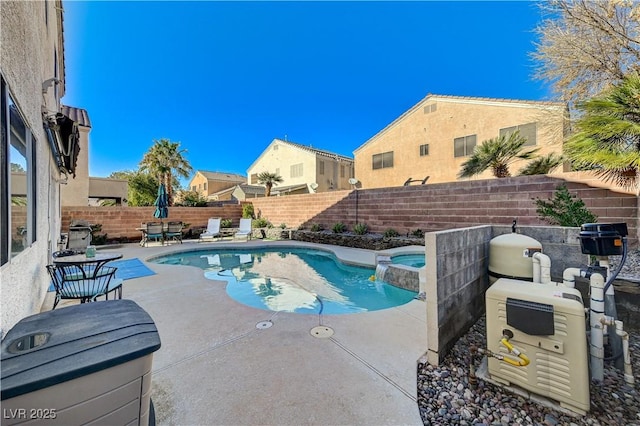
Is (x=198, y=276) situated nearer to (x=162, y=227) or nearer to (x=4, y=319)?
(x=4, y=319)

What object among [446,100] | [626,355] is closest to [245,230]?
[626,355]

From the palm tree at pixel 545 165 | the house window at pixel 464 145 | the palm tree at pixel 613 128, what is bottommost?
the palm tree at pixel 613 128

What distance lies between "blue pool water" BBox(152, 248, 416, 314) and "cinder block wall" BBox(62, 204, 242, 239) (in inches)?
156

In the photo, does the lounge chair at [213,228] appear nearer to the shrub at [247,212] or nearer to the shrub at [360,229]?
the shrub at [247,212]

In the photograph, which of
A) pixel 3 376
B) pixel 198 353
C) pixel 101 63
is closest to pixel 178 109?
pixel 101 63

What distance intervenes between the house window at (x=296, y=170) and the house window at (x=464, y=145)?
13296 millimetres

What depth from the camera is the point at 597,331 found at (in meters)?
2.06

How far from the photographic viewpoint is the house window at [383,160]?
693 inches

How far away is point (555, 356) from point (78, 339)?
287 centimetres

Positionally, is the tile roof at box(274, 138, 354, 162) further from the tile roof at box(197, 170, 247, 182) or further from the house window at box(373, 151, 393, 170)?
the tile roof at box(197, 170, 247, 182)

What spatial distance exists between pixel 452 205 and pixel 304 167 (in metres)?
16.7

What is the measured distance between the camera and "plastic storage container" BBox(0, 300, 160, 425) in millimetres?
876

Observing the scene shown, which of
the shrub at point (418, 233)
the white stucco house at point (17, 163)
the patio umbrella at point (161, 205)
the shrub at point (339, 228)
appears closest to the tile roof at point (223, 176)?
the patio umbrella at point (161, 205)

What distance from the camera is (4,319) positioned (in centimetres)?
169
